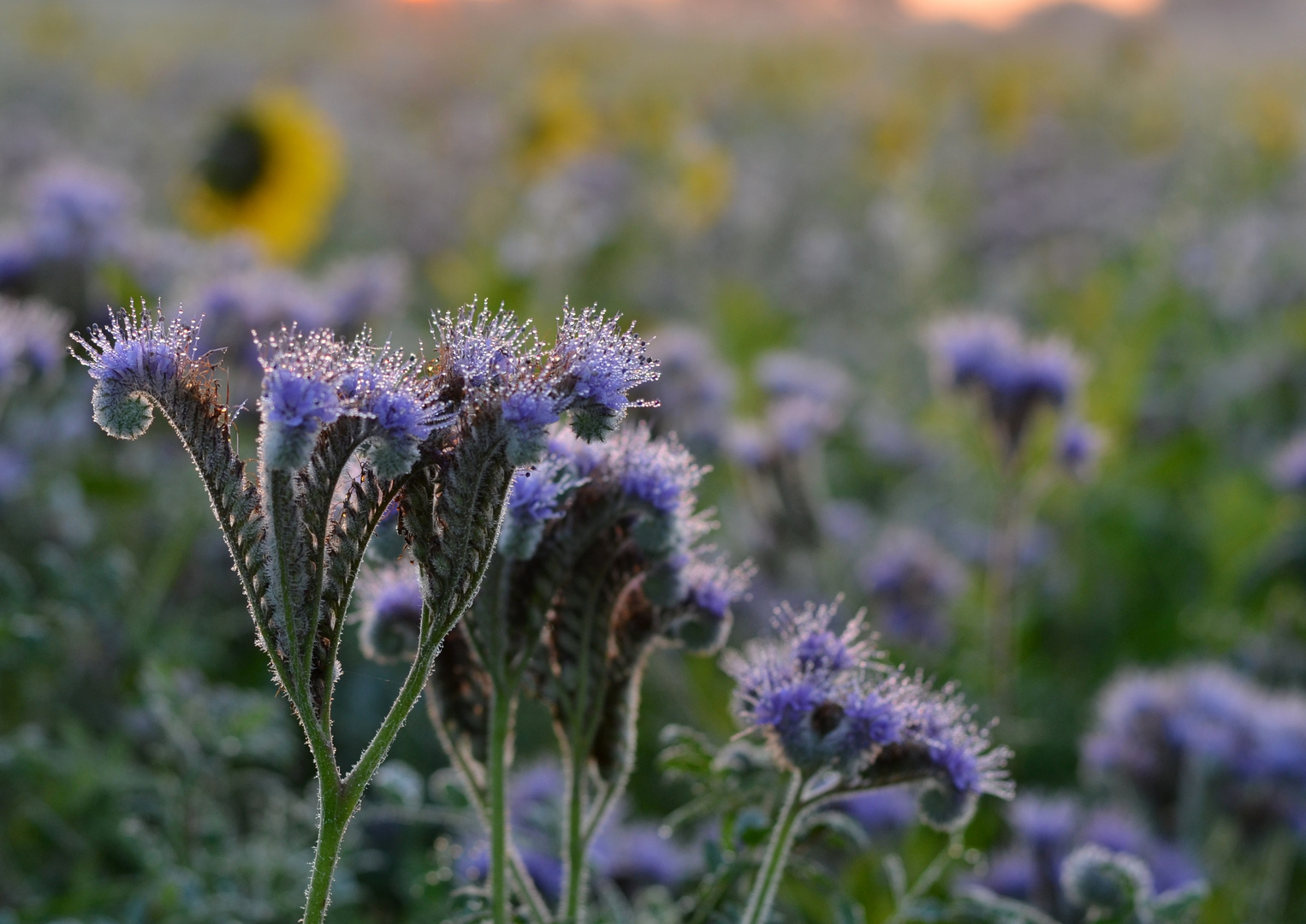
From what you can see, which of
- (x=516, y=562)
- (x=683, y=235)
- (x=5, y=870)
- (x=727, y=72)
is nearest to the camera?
(x=516, y=562)

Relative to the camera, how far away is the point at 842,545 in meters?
5.09

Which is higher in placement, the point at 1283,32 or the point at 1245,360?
the point at 1283,32

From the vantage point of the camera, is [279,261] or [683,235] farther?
[683,235]

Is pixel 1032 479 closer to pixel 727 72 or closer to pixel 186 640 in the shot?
pixel 186 640

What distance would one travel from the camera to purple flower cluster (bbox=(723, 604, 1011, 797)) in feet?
5.07

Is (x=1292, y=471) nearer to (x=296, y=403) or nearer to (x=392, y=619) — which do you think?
(x=392, y=619)

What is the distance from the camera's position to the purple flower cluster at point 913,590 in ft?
13.8

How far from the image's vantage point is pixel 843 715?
156 centimetres

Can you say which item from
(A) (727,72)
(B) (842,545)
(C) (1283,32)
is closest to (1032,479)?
(B) (842,545)

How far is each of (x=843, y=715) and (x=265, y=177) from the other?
5.68 metres

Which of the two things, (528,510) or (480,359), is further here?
(528,510)

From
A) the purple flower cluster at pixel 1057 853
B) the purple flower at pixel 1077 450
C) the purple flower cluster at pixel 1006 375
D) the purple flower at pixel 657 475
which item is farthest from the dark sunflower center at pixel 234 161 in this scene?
the purple flower at pixel 657 475

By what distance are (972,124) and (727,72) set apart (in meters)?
4.18

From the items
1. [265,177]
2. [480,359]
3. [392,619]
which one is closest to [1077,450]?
[392,619]
